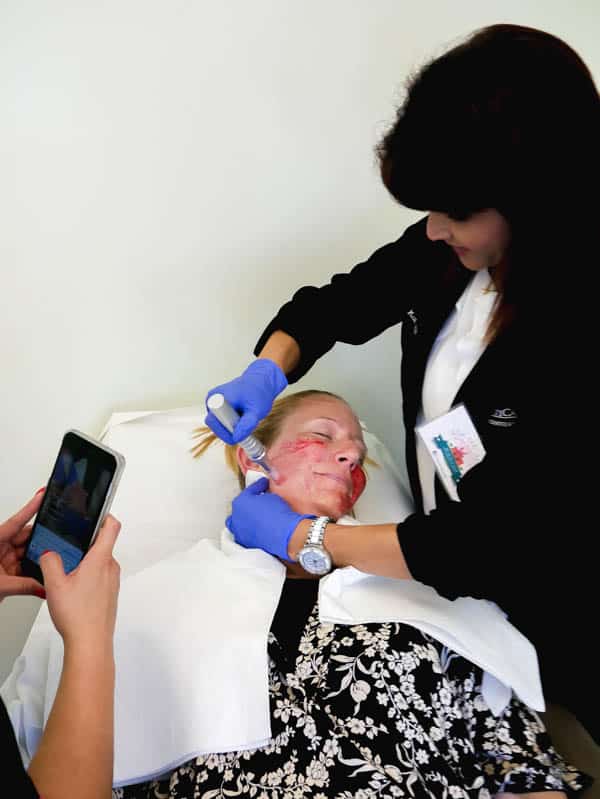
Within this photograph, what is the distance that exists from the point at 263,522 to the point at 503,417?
1.72 ft

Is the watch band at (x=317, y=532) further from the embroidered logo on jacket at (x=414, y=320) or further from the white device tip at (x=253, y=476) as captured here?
the embroidered logo on jacket at (x=414, y=320)

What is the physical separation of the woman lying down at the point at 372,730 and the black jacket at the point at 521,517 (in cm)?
12

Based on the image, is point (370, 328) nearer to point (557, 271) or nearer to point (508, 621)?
point (557, 271)

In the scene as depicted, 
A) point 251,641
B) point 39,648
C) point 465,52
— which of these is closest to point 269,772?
point 251,641

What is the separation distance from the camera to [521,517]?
1.14 metres

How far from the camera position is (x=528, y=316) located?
45.7 inches

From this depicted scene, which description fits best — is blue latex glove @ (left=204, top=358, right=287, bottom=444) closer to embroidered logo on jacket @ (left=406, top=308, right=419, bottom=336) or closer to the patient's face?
the patient's face

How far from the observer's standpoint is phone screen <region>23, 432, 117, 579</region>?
109 centimetres

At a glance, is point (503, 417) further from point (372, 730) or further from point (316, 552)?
point (372, 730)

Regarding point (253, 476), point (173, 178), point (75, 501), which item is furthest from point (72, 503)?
point (173, 178)

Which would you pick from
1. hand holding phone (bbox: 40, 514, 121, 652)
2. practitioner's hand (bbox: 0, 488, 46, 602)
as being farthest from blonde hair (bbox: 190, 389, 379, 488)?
hand holding phone (bbox: 40, 514, 121, 652)

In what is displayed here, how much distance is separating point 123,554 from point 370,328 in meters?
0.82

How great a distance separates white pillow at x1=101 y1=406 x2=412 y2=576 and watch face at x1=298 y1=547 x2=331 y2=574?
35 cm

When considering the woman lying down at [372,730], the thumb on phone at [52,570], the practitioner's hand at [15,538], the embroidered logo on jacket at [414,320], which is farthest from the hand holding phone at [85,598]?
the embroidered logo on jacket at [414,320]
